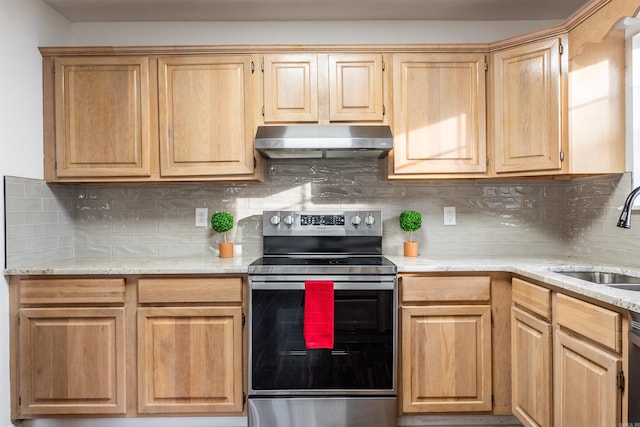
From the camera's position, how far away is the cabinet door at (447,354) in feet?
6.85

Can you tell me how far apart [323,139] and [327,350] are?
3.62 ft

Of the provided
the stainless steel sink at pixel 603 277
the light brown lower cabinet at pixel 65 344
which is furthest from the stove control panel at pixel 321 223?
the stainless steel sink at pixel 603 277

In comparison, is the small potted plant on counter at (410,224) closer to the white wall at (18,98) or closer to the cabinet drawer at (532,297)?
the cabinet drawer at (532,297)

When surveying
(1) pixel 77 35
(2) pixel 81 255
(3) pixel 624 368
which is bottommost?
(3) pixel 624 368

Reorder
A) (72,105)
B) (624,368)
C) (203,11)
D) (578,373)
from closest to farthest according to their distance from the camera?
(624,368), (578,373), (72,105), (203,11)

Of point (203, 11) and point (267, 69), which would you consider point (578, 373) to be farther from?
point (203, 11)

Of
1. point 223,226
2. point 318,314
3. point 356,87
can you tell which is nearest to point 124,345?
point 223,226

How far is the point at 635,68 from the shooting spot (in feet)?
6.68

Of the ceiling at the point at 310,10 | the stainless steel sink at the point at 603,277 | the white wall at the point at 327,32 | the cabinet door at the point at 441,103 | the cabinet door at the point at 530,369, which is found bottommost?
the cabinet door at the point at 530,369

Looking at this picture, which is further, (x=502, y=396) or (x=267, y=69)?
(x=267, y=69)

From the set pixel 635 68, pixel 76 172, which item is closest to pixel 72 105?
pixel 76 172

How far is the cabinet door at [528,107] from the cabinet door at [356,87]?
662 mm

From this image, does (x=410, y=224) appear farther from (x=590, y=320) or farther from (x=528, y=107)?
(x=590, y=320)

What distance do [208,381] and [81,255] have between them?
1294mm
